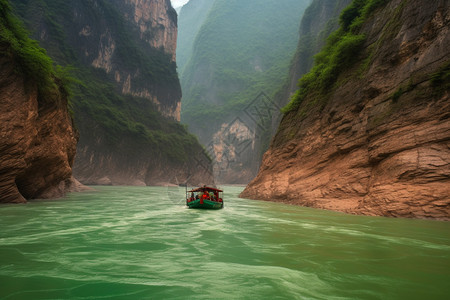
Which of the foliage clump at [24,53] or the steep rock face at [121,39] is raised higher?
the steep rock face at [121,39]

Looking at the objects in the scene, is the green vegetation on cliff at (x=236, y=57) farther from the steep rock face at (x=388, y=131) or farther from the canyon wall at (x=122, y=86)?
the steep rock face at (x=388, y=131)

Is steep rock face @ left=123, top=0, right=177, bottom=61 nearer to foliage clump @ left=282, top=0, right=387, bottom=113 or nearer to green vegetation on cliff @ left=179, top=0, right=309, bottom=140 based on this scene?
green vegetation on cliff @ left=179, top=0, right=309, bottom=140

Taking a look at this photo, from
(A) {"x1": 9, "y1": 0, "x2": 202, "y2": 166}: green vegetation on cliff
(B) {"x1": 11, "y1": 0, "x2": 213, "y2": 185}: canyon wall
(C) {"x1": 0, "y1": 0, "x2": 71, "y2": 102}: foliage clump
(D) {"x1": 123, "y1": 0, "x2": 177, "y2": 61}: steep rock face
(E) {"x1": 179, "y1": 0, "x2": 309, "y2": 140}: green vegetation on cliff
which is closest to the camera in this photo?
(C) {"x1": 0, "y1": 0, "x2": 71, "y2": 102}: foliage clump

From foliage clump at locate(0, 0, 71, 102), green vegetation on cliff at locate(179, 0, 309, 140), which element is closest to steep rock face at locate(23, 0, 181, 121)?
foliage clump at locate(0, 0, 71, 102)

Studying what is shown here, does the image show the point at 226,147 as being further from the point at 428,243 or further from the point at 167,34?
the point at 428,243

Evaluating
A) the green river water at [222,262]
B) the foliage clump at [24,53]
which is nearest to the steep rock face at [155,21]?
the foliage clump at [24,53]

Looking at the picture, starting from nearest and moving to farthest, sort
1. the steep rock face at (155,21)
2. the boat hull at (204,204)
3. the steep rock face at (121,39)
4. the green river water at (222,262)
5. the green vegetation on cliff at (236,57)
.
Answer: the green river water at (222,262) → the boat hull at (204,204) → the steep rock face at (121,39) → the steep rock face at (155,21) → the green vegetation on cliff at (236,57)

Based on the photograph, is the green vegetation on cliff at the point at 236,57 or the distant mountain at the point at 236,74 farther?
the green vegetation on cliff at the point at 236,57

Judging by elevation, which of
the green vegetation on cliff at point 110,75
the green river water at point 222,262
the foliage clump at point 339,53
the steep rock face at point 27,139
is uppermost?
the green vegetation on cliff at point 110,75
